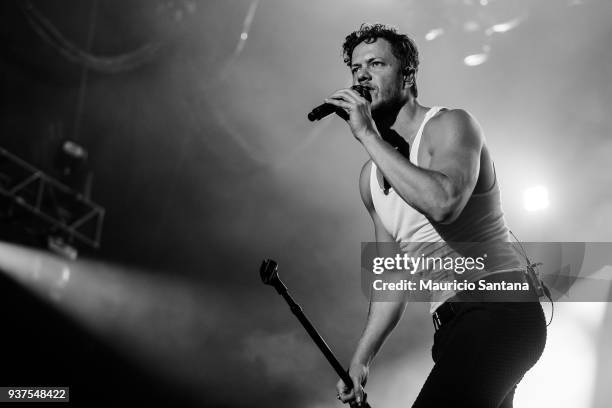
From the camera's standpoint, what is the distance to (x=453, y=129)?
2422 mm

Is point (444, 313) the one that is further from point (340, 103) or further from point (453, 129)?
point (340, 103)

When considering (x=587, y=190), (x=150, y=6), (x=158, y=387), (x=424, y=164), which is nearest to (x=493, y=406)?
(x=424, y=164)

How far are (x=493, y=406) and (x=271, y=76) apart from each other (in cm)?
866

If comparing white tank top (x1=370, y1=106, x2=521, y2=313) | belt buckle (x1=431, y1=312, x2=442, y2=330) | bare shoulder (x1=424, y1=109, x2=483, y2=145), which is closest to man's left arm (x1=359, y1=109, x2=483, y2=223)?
bare shoulder (x1=424, y1=109, x2=483, y2=145)

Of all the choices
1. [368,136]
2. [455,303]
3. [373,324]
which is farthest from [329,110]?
[373,324]

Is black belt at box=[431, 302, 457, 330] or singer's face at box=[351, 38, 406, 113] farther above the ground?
singer's face at box=[351, 38, 406, 113]

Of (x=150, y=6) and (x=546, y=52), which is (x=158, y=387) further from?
(x=546, y=52)

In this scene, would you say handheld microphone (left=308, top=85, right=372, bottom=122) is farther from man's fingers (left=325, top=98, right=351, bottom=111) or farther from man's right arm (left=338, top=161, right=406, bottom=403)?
man's right arm (left=338, top=161, right=406, bottom=403)

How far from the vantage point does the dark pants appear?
7.04ft

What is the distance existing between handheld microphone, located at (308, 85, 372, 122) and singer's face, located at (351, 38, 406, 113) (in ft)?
0.09

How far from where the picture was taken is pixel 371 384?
10.6 m

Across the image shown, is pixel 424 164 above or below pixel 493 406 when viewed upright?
above

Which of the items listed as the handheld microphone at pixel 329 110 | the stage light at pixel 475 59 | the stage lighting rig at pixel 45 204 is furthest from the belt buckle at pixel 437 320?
the stage lighting rig at pixel 45 204

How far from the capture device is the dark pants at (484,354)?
214 centimetres
